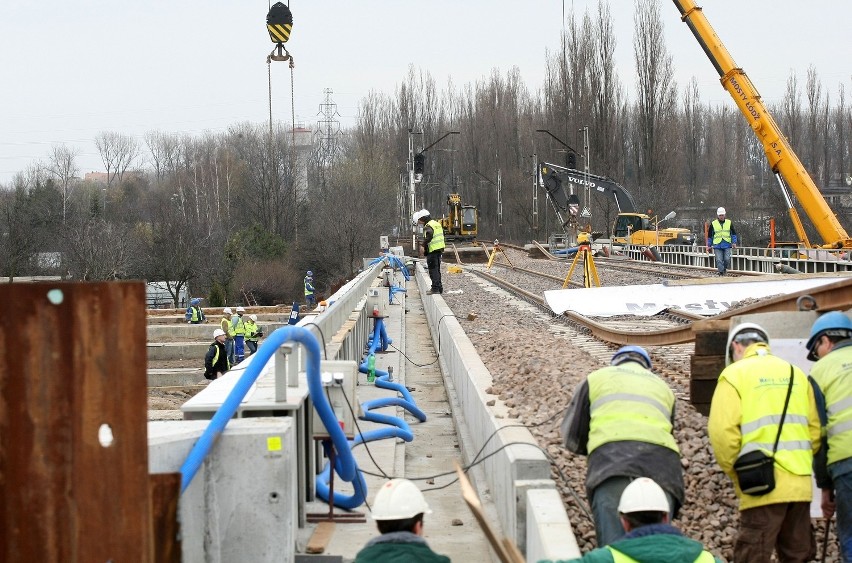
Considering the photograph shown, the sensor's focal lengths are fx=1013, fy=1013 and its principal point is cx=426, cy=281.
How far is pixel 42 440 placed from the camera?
328cm

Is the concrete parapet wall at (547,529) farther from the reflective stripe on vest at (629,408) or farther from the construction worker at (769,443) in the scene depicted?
the construction worker at (769,443)

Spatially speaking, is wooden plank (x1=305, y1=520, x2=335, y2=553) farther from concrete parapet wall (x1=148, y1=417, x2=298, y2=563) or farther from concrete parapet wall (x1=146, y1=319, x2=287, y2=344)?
concrete parapet wall (x1=146, y1=319, x2=287, y2=344)

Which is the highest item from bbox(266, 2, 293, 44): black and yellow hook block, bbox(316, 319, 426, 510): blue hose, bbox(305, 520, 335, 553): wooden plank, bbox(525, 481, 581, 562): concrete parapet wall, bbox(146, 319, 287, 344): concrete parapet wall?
bbox(266, 2, 293, 44): black and yellow hook block

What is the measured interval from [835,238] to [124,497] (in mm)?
28968

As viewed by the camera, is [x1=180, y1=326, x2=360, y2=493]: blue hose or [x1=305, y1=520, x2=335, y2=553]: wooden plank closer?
[x1=180, y1=326, x2=360, y2=493]: blue hose

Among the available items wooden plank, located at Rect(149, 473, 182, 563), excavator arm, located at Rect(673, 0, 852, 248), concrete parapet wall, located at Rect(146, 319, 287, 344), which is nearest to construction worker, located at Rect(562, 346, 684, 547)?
wooden plank, located at Rect(149, 473, 182, 563)

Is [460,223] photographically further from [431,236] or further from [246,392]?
[246,392]

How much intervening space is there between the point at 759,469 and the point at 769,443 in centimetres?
15

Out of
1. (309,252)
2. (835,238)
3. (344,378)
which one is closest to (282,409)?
(344,378)

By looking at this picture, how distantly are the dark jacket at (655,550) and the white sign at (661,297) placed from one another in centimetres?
1233

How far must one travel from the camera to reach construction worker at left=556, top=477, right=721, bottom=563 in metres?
3.88

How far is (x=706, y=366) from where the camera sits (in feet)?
27.1

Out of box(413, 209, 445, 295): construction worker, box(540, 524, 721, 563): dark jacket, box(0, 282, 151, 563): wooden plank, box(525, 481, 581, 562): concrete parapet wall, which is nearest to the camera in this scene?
box(0, 282, 151, 563): wooden plank

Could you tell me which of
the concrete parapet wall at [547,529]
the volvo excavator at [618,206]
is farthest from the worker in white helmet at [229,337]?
the volvo excavator at [618,206]
